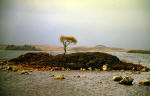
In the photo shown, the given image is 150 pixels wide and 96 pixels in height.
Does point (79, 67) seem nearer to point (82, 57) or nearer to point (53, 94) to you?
point (82, 57)

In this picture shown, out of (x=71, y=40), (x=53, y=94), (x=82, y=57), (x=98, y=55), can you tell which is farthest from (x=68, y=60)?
(x=53, y=94)

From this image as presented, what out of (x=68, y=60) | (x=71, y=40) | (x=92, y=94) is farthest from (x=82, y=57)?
(x=92, y=94)

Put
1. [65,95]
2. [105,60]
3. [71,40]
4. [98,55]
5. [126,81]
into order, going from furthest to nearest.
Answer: [71,40], [98,55], [105,60], [126,81], [65,95]

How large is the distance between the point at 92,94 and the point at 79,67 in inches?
294

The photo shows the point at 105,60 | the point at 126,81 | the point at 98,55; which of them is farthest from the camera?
the point at 98,55

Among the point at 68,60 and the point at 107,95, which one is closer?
the point at 107,95

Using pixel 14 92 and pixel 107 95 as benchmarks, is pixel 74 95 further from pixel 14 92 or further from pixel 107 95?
pixel 14 92

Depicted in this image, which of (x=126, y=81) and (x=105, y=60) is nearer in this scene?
(x=126, y=81)

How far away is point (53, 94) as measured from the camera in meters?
5.11

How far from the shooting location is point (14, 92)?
17.1 feet

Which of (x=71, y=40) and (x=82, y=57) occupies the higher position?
(x=71, y=40)

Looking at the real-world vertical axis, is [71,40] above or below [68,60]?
above

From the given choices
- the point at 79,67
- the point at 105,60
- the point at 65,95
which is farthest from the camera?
the point at 105,60

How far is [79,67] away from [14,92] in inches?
311
